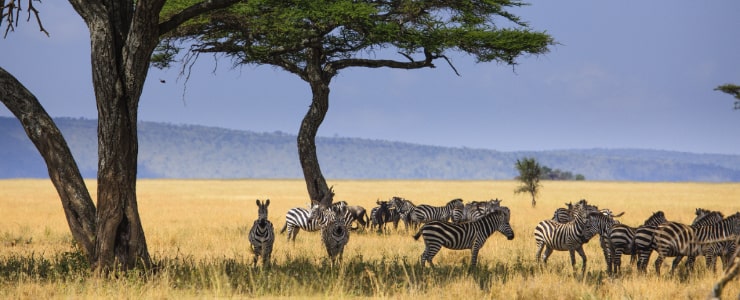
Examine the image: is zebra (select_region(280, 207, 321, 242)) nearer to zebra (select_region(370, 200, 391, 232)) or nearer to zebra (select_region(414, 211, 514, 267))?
zebra (select_region(370, 200, 391, 232))

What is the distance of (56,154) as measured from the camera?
1323cm

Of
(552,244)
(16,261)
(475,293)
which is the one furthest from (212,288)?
(552,244)

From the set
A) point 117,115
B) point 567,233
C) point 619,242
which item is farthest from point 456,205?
point 117,115

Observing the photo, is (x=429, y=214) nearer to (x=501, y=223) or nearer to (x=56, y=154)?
(x=501, y=223)

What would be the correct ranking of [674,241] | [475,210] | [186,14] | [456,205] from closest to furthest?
[186,14]
[674,241]
[475,210]
[456,205]

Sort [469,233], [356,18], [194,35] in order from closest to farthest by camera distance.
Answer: [469,233] → [356,18] → [194,35]

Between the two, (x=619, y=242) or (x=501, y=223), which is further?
(x=501, y=223)

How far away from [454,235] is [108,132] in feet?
23.5

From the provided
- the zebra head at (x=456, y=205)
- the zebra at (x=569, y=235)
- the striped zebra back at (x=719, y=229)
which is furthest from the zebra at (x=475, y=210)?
the striped zebra back at (x=719, y=229)

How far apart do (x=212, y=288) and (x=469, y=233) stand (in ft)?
20.1

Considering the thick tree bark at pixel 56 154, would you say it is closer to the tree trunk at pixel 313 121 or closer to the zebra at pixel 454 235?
the zebra at pixel 454 235

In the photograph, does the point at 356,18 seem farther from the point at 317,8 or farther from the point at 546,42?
the point at 546,42

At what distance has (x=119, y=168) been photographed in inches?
514

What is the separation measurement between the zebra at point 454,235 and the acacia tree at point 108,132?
5.65m
